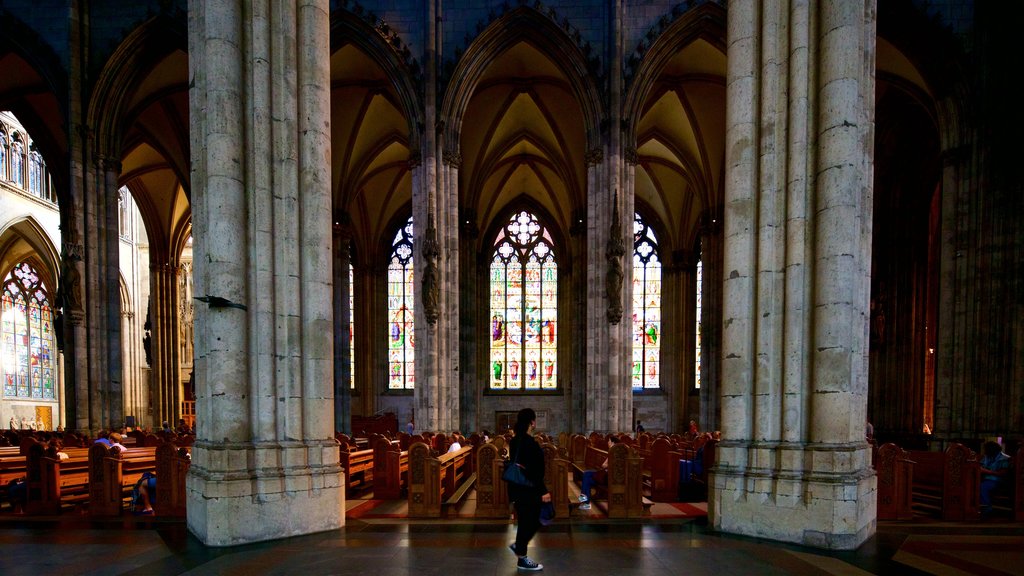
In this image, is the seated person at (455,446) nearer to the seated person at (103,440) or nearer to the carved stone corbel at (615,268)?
the seated person at (103,440)

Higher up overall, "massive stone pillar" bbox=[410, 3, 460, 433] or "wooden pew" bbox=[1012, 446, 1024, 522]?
"massive stone pillar" bbox=[410, 3, 460, 433]

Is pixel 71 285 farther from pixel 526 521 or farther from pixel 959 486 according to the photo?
pixel 959 486

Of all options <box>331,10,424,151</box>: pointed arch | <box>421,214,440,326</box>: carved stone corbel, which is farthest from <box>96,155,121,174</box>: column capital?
<box>421,214,440,326</box>: carved stone corbel

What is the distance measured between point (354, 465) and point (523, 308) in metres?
22.1

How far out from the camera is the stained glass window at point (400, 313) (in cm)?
3406

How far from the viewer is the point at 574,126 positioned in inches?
1041

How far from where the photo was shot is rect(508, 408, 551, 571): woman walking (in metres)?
6.15

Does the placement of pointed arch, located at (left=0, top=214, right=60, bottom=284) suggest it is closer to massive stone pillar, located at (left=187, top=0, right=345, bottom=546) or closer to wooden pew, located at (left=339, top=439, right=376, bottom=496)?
wooden pew, located at (left=339, top=439, right=376, bottom=496)

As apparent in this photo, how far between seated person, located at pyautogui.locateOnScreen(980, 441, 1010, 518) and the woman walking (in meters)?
8.67

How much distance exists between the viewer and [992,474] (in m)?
10.2

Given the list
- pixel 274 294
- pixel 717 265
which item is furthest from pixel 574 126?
pixel 274 294

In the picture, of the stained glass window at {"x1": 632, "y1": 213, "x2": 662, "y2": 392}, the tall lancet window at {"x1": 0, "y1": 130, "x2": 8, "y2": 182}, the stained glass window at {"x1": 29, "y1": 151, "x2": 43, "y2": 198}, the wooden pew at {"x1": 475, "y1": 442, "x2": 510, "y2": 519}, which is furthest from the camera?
the stained glass window at {"x1": 29, "y1": 151, "x2": 43, "y2": 198}

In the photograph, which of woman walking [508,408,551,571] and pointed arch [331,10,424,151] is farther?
pointed arch [331,10,424,151]

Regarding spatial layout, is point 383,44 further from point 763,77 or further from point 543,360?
point 543,360
